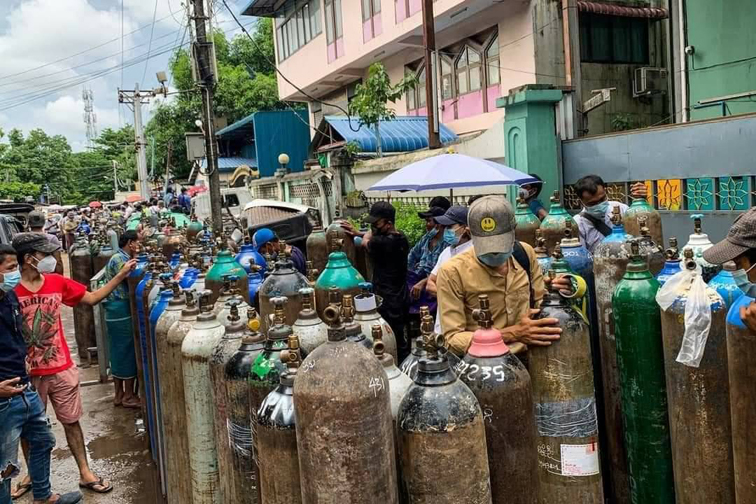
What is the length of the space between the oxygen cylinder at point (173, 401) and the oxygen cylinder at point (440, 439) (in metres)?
1.61

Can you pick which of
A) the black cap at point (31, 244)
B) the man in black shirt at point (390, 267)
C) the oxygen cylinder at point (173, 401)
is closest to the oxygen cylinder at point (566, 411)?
the oxygen cylinder at point (173, 401)

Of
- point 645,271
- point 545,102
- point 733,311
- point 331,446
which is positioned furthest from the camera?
point 545,102

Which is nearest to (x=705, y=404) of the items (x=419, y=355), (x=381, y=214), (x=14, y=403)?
(x=419, y=355)

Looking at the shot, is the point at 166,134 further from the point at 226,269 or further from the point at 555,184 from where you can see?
the point at 226,269

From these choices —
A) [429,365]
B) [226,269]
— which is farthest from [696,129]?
[429,365]

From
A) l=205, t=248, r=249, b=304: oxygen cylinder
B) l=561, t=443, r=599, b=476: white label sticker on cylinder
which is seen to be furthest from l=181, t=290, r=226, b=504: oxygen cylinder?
l=561, t=443, r=599, b=476: white label sticker on cylinder

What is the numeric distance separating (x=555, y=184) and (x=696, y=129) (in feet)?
7.10

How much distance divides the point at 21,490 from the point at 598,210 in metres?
5.08

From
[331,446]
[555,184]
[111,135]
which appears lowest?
[331,446]

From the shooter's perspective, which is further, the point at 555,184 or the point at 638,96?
the point at 638,96

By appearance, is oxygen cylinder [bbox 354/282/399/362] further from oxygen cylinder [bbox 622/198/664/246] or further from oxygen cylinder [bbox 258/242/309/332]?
oxygen cylinder [bbox 622/198/664/246]

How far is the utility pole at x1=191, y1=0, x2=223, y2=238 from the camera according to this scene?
10.8 metres

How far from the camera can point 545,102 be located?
28.6 feet

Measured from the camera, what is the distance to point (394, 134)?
1617 centimetres
